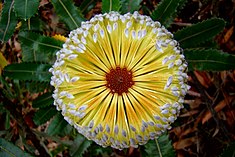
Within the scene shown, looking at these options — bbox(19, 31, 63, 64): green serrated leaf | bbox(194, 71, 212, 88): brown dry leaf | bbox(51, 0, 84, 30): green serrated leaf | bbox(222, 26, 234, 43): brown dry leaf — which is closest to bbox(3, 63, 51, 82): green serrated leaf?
bbox(19, 31, 63, 64): green serrated leaf

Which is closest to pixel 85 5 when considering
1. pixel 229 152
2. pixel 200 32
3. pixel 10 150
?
pixel 200 32

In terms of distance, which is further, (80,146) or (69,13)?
(80,146)

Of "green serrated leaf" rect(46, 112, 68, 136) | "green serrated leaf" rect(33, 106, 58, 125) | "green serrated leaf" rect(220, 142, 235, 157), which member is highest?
"green serrated leaf" rect(33, 106, 58, 125)

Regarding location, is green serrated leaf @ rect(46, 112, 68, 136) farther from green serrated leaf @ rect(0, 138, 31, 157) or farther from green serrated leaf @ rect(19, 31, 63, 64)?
green serrated leaf @ rect(19, 31, 63, 64)

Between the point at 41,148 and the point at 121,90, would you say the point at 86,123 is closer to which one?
the point at 121,90

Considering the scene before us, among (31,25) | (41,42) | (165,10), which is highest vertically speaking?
(31,25)

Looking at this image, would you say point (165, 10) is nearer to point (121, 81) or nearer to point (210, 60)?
point (210, 60)
